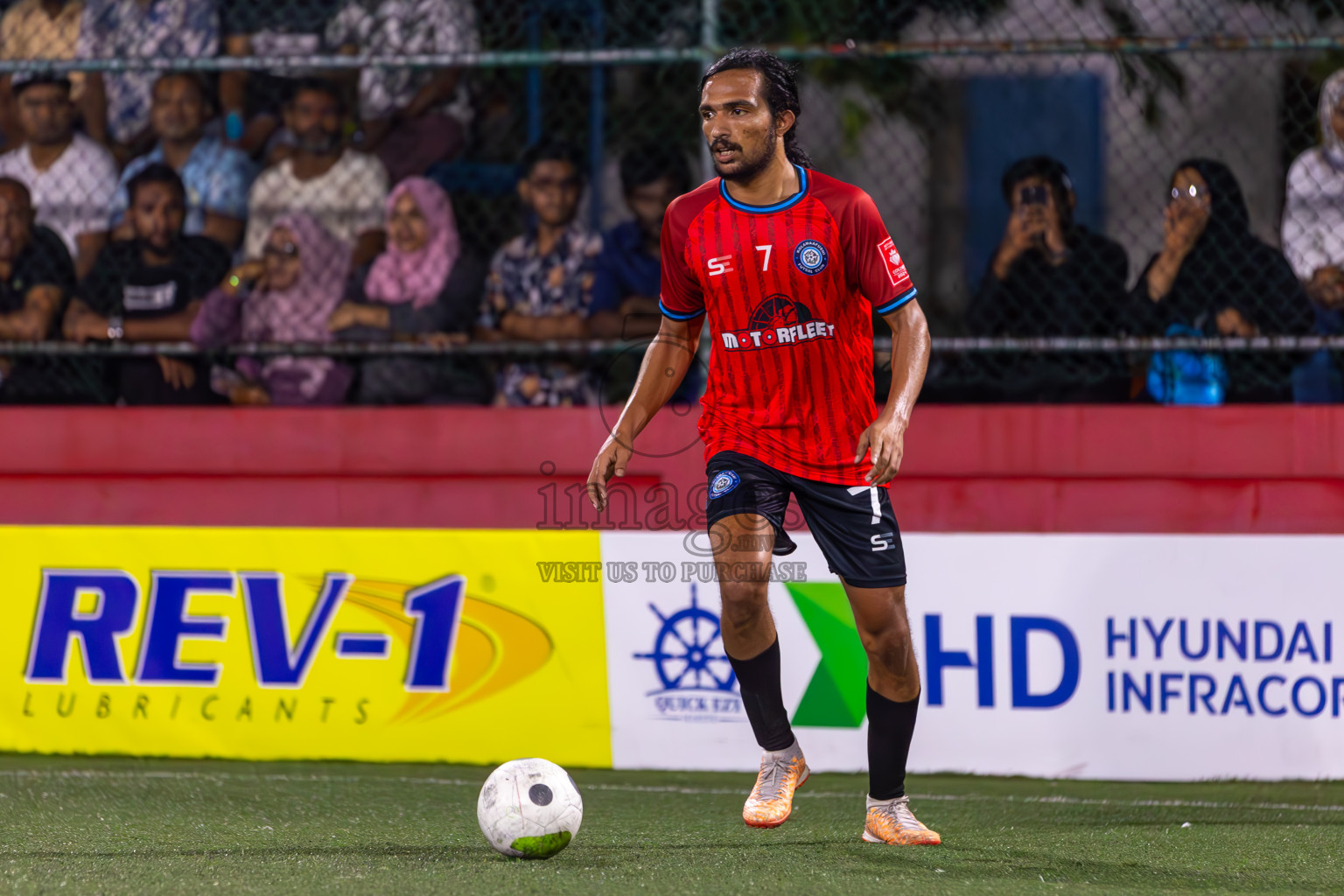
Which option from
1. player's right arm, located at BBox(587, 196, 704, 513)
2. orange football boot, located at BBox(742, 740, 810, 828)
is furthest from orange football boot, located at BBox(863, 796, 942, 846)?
player's right arm, located at BBox(587, 196, 704, 513)

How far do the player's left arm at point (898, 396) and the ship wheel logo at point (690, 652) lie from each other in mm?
1566

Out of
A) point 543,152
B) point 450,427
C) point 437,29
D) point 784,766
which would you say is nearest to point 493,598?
point 450,427

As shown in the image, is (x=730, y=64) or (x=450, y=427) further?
(x=450, y=427)

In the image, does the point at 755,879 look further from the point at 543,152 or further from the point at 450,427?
the point at 543,152

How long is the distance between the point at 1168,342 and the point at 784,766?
2.55 metres

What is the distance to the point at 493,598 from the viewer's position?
5242 millimetres

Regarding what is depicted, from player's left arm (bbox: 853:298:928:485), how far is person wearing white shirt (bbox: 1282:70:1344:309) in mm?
2740

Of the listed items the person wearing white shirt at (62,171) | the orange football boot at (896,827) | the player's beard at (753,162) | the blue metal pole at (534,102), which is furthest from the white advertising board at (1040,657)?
the person wearing white shirt at (62,171)

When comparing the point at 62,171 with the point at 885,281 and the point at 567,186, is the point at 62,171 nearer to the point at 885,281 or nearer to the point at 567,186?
the point at 567,186

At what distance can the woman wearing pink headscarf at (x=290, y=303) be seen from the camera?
6285 millimetres

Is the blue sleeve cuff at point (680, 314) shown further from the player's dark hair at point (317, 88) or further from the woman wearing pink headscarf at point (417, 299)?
the player's dark hair at point (317, 88)

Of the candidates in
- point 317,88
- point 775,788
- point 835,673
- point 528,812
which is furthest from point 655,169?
point 528,812

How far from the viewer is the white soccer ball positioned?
351cm

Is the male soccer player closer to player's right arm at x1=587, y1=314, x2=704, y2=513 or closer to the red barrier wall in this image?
player's right arm at x1=587, y1=314, x2=704, y2=513
